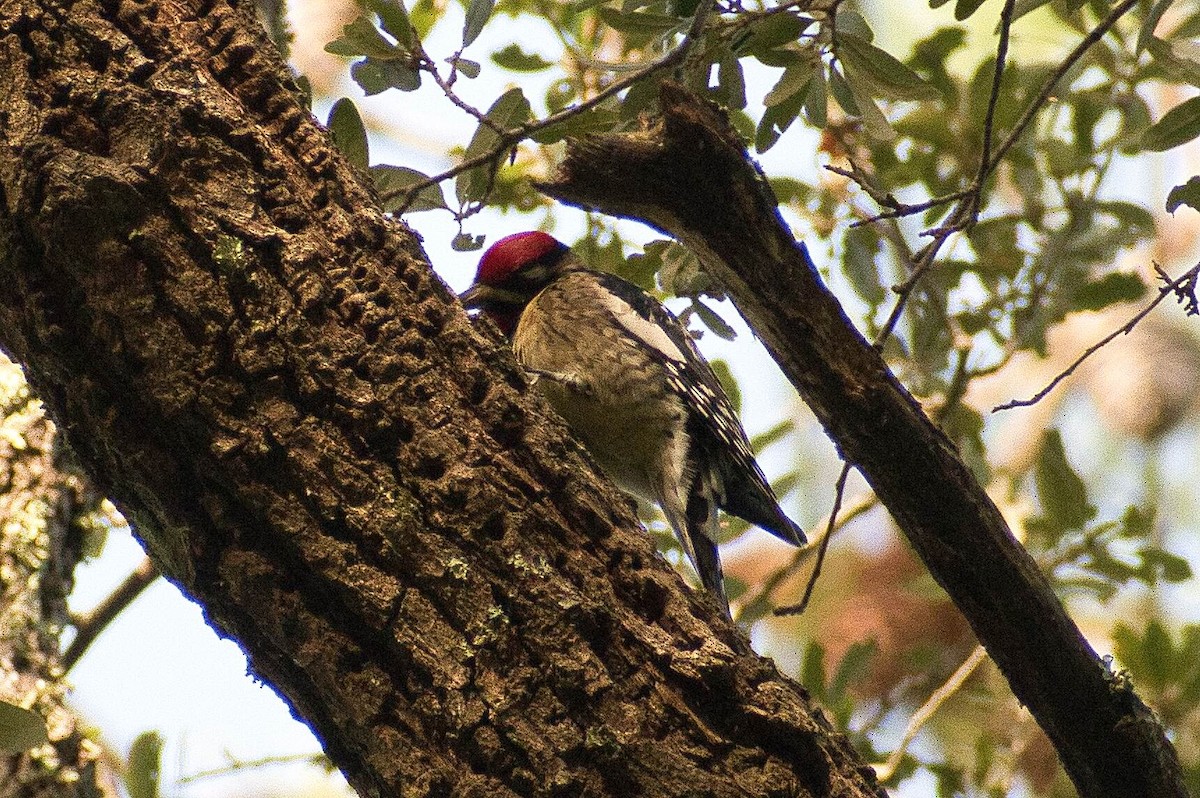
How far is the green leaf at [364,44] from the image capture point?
275 centimetres

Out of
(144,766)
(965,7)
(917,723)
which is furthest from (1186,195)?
(144,766)

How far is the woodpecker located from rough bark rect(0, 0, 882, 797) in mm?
1565

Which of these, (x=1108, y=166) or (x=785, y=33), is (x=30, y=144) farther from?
(x=1108, y=166)

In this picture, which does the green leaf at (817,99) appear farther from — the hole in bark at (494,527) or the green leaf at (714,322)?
the hole in bark at (494,527)

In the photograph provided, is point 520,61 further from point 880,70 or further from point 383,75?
Result: point 880,70

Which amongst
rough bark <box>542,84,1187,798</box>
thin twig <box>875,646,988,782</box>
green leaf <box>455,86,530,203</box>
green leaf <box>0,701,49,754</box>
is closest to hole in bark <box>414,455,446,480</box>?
rough bark <box>542,84,1187,798</box>

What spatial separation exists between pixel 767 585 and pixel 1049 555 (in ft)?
3.31

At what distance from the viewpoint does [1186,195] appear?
250 centimetres

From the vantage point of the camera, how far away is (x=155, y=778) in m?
3.60

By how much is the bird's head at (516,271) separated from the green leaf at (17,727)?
228 cm

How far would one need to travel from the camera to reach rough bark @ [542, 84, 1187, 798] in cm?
215

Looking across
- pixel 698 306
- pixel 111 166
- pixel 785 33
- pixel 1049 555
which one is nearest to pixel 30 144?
pixel 111 166

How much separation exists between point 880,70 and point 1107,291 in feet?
5.76

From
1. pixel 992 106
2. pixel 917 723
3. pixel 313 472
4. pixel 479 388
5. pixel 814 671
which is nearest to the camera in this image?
pixel 313 472
